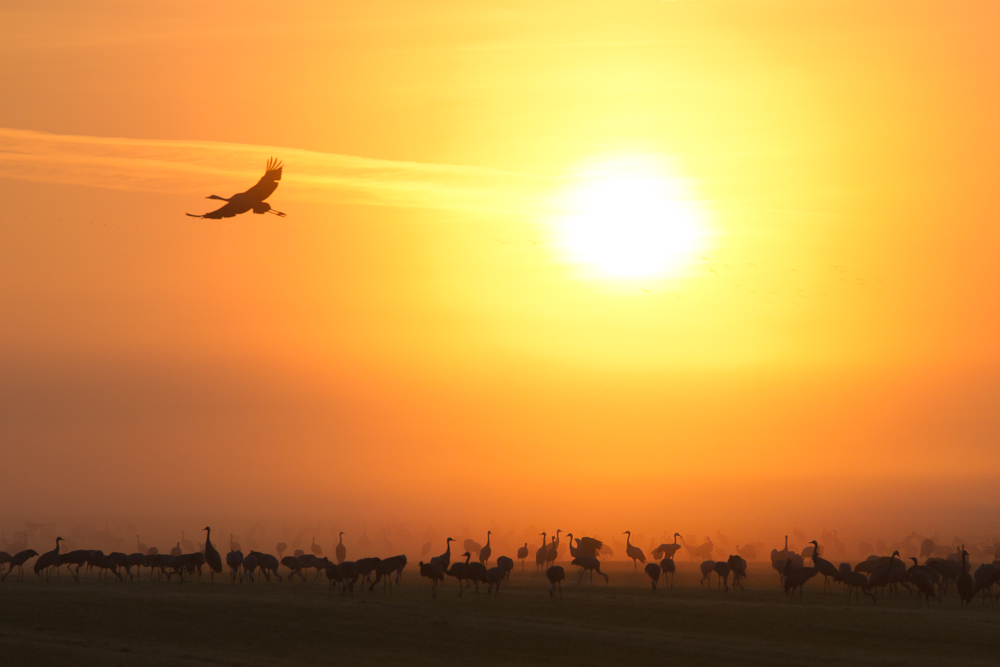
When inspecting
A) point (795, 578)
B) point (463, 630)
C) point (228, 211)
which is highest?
point (228, 211)

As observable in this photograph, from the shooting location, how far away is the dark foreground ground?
33906 millimetres

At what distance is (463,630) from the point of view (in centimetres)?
3725

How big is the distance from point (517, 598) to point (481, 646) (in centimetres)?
953

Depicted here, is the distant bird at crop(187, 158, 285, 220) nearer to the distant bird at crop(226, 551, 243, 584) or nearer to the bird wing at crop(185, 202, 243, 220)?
the bird wing at crop(185, 202, 243, 220)

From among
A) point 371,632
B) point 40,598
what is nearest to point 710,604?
point 371,632

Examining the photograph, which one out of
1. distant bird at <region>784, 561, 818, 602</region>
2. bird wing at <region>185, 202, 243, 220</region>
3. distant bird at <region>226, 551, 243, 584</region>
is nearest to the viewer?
bird wing at <region>185, 202, 243, 220</region>

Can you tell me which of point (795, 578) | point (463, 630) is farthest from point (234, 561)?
point (795, 578)

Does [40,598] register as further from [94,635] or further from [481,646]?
[481,646]

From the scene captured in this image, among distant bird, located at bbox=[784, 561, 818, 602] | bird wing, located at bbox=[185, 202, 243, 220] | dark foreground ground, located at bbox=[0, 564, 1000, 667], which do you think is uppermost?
bird wing, located at bbox=[185, 202, 243, 220]

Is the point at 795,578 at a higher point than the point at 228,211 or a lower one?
lower

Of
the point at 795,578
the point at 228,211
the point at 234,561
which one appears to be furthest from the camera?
the point at 234,561

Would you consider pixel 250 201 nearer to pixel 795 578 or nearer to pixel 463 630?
pixel 463 630

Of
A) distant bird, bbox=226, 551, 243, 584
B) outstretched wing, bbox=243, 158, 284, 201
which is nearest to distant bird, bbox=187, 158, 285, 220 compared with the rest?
outstretched wing, bbox=243, 158, 284, 201

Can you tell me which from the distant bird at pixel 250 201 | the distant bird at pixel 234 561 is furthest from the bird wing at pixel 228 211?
the distant bird at pixel 234 561
